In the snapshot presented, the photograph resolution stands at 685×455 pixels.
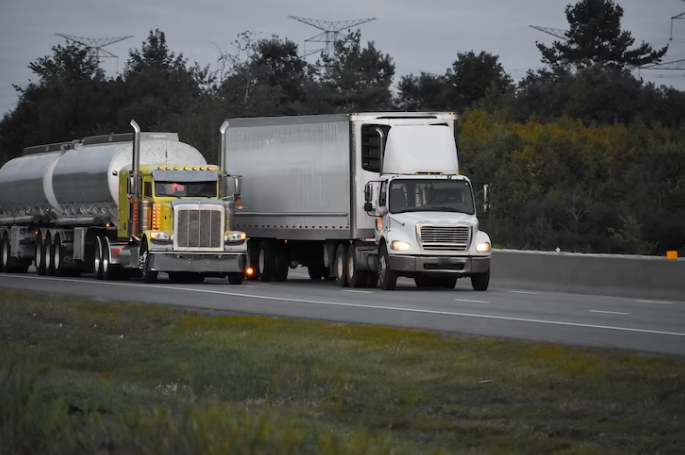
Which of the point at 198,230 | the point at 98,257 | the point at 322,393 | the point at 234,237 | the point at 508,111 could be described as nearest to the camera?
the point at 322,393

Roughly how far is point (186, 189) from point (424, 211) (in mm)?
6625

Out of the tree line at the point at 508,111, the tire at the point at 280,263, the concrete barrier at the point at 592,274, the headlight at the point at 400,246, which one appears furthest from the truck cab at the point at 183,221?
the tree line at the point at 508,111

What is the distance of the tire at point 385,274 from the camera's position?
31875 millimetres

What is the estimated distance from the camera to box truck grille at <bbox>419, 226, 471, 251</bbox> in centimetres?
3139

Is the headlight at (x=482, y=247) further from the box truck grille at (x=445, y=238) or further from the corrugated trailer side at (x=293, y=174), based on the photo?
the corrugated trailer side at (x=293, y=174)

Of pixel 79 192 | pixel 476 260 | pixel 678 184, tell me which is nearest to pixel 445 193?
pixel 476 260

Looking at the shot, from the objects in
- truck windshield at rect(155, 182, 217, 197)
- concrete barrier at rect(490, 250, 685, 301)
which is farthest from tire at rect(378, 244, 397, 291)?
truck windshield at rect(155, 182, 217, 197)

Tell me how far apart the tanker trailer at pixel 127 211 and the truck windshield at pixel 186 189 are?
0.02 metres

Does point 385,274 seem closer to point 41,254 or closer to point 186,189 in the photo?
point 186,189

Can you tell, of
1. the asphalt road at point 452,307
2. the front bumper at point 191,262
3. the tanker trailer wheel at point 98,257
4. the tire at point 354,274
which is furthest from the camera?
the tanker trailer wheel at point 98,257

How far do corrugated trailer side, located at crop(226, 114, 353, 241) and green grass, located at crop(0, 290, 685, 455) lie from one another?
45.3 feet

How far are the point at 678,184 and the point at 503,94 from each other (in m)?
40.8

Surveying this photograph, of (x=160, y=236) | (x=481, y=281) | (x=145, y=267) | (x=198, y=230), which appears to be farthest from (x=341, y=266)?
(x=145, y=267)

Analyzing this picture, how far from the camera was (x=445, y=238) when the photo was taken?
31.5m
